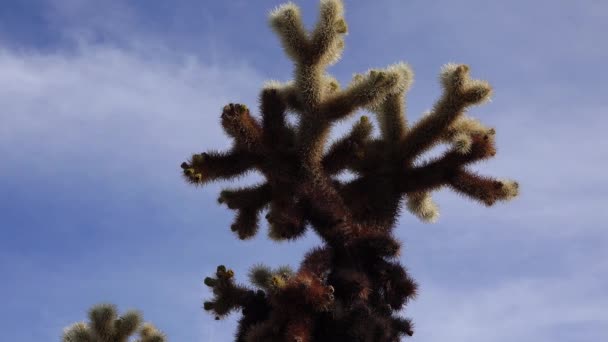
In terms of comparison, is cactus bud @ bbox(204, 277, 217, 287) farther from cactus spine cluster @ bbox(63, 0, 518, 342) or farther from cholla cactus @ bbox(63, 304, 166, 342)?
cholla cactus @ bbox(63, 304, 166, 342)

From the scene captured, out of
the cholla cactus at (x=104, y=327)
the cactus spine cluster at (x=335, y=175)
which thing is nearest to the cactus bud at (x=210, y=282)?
the cactus spine cluster at (x=335, y=175)

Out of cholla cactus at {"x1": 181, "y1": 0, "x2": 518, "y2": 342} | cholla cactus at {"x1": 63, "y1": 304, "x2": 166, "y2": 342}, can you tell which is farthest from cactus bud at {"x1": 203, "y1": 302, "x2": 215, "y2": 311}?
cholla cactus at {"x1": 63, "y1": 304, "x2": 166, "y2": 342}

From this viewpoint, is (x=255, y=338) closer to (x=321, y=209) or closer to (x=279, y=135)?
(x=321, y=209)

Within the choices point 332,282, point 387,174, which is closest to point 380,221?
point 387,174

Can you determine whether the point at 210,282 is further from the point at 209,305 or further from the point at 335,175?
the point at 335,175

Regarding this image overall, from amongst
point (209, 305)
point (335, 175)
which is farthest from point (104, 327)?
point (335, 175)
